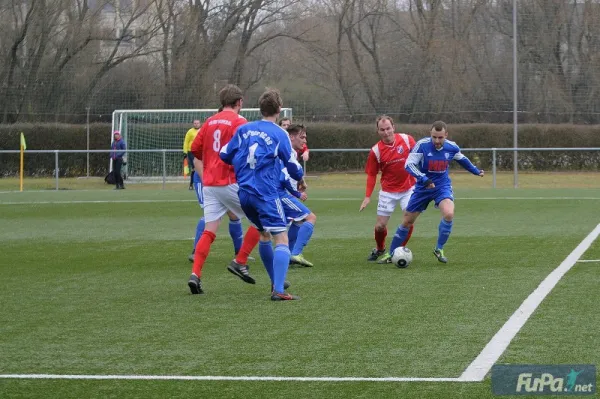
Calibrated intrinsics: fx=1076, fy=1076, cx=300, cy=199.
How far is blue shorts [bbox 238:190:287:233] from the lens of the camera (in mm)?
8828

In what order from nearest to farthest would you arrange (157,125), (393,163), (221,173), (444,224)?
(221,173) → (444,224) → (393,163) → (157,125)

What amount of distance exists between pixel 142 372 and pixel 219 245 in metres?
8.77

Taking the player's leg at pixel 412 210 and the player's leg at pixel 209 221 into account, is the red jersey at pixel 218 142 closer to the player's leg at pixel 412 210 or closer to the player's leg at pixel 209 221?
the player's leg at pixel 209 221

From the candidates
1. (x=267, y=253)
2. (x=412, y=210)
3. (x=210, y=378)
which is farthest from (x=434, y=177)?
(x=210, y=378)

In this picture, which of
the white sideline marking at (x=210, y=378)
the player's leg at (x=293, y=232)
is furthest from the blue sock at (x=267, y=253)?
the white sideline marking at (x=210, y=378)

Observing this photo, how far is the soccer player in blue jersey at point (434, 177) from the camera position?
1174 cm

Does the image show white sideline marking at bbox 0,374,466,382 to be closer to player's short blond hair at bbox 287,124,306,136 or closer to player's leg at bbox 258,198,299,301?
player's leg at bbox 258,198,299,301

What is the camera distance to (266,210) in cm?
882

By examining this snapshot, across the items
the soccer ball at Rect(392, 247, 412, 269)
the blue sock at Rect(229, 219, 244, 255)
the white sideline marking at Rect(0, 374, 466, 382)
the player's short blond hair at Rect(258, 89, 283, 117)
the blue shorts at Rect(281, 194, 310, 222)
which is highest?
the player's short blond hair at Rect(258, 89, 283, 117)

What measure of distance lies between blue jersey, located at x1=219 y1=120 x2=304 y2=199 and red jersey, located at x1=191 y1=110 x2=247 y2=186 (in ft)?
2.82

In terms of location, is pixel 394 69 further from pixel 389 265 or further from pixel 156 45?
pixel 389 265

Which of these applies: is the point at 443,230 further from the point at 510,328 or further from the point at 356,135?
the point at 356,135

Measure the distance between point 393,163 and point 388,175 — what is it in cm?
18

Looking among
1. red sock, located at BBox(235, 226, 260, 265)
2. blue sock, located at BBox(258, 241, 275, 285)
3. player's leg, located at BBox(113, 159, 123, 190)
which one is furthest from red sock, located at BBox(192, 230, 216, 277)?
player's leg, located at BBox(113, 159, 123, 190)
